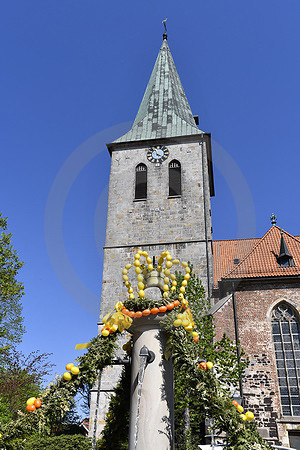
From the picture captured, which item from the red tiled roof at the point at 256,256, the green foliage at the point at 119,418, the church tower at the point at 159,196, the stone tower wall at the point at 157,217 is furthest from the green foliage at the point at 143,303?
the stone tower wall at the point at 157,217

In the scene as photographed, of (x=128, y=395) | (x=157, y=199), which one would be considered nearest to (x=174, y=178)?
(x=157, y=199)

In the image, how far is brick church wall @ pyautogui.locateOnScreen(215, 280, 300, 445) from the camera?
14.4m

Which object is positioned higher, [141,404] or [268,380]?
[268,380]

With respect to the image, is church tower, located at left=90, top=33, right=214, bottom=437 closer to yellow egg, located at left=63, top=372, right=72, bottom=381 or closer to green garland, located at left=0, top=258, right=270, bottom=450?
green garland, located at left=0, top=258, right=270, bottom=450

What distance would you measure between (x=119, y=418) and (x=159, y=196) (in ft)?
50.8

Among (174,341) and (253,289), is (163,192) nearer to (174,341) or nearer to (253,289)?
(253,289)

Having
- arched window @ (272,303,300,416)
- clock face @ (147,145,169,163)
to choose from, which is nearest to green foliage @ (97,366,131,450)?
arched window @ (272,303,300,416)

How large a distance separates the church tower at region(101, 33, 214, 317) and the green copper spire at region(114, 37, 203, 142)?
0.07 metres

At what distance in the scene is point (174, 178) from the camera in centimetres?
2156

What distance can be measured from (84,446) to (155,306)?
10.5 m

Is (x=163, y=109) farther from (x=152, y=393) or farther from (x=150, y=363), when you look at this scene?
(x=152, y=393)

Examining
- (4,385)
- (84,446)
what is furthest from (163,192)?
(4,385)

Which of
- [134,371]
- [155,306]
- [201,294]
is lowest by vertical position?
[134,371]

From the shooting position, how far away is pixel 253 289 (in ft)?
55.1
